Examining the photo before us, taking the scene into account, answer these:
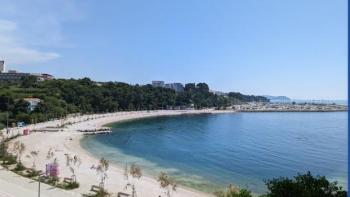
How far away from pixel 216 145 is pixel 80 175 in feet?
133

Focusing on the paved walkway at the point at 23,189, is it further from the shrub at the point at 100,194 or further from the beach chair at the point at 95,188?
the beach chair at the point at 95,188

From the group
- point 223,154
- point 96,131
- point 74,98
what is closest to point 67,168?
point 223,154

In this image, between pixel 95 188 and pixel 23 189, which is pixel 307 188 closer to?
pixel 95 188

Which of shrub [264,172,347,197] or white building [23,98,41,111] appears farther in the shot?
white building [23,98,41,111]

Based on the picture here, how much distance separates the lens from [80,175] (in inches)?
1826

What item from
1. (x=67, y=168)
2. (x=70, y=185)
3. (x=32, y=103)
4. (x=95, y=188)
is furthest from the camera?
(x=32, y=103)

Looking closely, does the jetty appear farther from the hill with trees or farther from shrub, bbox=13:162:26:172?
shrub, bbox=13:162:26:172

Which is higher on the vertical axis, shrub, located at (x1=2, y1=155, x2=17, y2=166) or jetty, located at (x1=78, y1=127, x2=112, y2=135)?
jetty, located at (x1=78, y1=127, x2=112, y2=135)

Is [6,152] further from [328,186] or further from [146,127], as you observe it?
[146,127]

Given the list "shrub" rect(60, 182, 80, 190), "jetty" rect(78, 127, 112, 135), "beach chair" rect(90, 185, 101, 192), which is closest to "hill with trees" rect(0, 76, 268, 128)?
"jetty" rect(78, 127, 112, 135)

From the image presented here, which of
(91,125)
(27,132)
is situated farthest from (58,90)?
(27,132)

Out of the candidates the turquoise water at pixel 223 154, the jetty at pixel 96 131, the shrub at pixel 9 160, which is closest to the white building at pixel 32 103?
the jetty at pixel 96 131

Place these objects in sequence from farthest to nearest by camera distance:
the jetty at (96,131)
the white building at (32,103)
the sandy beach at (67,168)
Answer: the white building at (32,103), the jetty at (96,131), the sandy beach at (67,168)

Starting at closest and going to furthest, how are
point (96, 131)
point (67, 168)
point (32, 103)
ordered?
point (67, 168) < point (96, 131) < point (32, 103)
